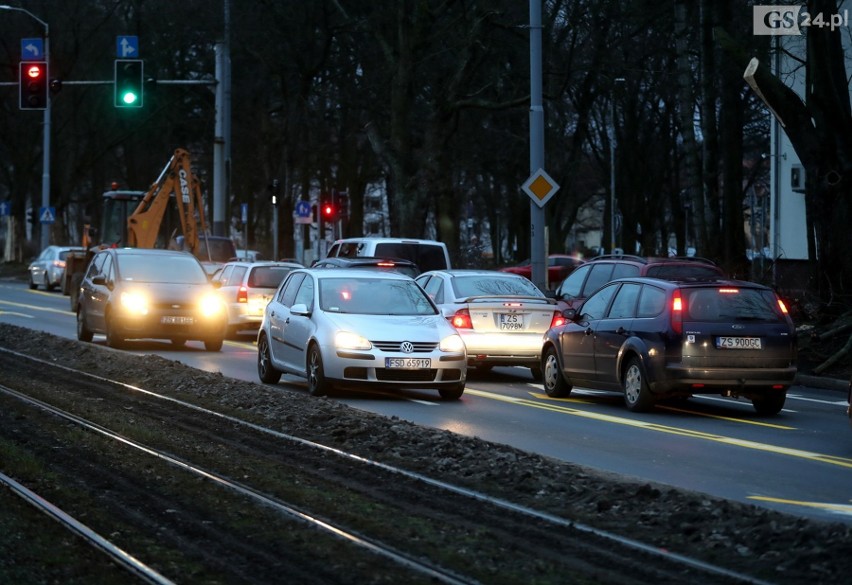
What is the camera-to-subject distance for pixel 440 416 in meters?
16.2

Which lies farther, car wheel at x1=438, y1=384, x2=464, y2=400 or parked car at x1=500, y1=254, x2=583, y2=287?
parked car at x1=500, y1=254, x2=583, y2=287

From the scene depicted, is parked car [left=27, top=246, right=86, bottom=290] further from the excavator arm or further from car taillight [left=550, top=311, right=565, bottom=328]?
car taillight [left=550, top=311, right=565, bottom=328]

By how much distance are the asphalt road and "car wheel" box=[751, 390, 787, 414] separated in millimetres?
113

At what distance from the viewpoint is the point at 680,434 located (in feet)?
48.0

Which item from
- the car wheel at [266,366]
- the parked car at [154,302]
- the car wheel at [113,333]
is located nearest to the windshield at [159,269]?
the parked car at [154,302]

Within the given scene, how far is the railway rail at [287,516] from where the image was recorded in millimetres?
7723

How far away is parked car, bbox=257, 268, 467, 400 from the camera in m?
17.7

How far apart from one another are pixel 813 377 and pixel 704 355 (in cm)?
671

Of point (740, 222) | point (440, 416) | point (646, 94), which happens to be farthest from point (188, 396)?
point (646, 94)

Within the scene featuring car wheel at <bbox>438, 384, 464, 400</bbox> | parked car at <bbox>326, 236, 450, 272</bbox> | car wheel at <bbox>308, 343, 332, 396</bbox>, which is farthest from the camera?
parked car at <bbox>326, 236, 450, 272</bbox>

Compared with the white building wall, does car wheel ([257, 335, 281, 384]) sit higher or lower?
lower

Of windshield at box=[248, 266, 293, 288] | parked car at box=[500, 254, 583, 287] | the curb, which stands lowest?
the curb

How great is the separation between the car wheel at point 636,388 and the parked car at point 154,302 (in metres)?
10.8

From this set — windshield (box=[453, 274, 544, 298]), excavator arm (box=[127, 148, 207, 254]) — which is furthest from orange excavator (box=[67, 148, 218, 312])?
windshield (box=[453, 274, 544, 298])
